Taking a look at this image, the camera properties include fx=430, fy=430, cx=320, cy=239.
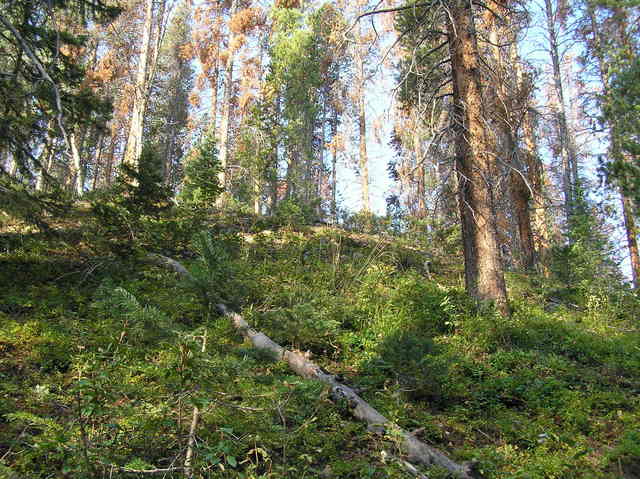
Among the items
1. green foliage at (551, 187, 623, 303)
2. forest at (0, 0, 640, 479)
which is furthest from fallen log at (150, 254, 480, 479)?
green foliage at (551, 187, 623, 303)

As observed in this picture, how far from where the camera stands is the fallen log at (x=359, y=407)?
10.2 ft

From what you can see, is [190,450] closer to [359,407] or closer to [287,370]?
[359,407]

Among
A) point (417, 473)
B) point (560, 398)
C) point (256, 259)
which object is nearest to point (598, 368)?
point (560, 398)

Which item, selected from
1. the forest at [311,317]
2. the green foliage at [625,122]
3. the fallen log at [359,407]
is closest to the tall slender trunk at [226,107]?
the forest at [311,317]

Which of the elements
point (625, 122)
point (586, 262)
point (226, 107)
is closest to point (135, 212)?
point (586, 262)

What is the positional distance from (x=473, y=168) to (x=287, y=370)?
15.3 feet

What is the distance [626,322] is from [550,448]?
5007mm

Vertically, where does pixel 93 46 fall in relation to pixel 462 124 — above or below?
above

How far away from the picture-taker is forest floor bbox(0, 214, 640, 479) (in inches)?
106

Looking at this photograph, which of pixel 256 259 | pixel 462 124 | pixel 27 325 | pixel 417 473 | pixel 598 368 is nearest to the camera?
pixel 417 473

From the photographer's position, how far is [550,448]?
141 inches

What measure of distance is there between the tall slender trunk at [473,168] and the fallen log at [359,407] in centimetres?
358

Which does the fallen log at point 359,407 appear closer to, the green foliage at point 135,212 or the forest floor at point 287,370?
the forest floor at point 287,370

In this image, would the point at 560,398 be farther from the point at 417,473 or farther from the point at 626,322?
the point at 626,322
